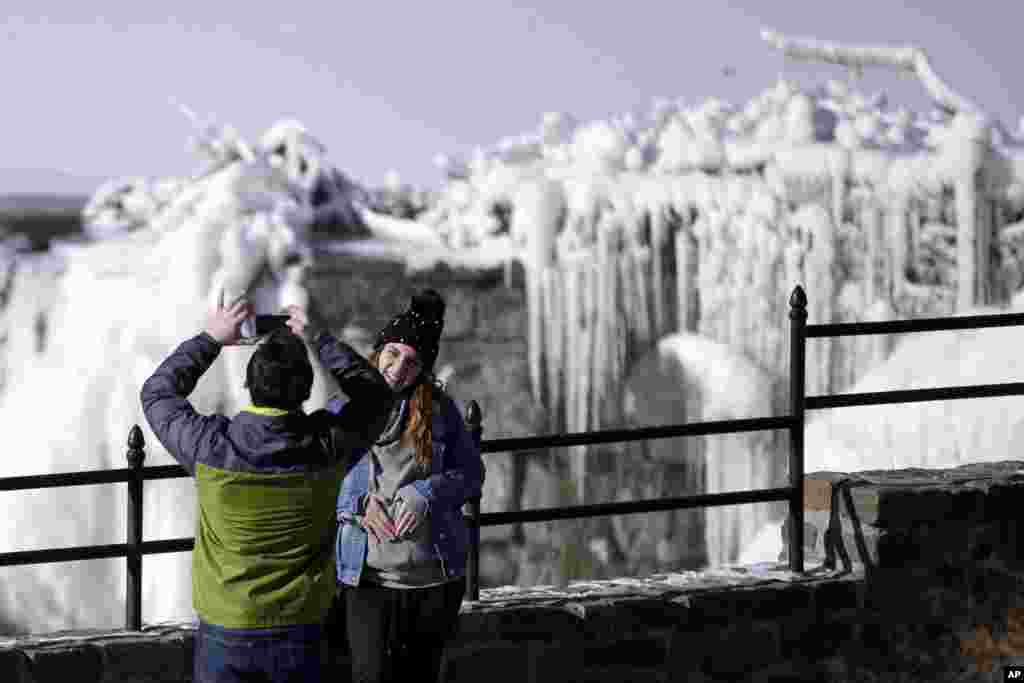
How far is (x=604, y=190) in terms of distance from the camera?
72.5ft

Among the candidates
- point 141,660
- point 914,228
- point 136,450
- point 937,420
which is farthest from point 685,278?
point 141,660

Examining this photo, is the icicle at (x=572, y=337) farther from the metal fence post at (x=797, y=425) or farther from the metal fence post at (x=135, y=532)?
the metal fence post at (x=135, y=532)

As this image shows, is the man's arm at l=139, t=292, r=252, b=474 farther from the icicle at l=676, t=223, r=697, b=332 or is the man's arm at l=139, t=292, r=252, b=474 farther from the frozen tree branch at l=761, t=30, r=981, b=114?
the frozen tree branch at l=761, t=30, r=981, b=114

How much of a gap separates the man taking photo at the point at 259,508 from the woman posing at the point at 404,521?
1.26 feet

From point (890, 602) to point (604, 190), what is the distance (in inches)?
646

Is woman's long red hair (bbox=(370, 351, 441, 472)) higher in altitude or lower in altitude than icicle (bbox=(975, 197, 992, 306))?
lower

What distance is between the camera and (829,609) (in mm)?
5871

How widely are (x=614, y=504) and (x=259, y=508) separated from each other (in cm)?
205

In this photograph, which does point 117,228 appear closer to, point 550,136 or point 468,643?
point 550,136

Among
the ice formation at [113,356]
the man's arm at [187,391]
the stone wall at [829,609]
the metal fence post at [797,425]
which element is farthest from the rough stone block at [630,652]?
the ice formation at [113,356]

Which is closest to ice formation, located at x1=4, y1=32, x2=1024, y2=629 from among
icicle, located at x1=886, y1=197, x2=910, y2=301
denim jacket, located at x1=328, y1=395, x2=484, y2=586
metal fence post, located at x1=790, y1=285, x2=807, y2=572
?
icicle, located at x1=886, y1=197, x2=910, y2=301

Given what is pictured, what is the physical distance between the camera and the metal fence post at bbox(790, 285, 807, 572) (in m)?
5.88

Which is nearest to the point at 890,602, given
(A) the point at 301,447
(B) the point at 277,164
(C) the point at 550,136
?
Answer: (A) the point at 301,447

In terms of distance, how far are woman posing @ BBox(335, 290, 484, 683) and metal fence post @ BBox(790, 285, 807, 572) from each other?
6.20 ft
